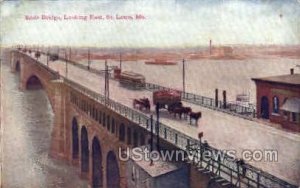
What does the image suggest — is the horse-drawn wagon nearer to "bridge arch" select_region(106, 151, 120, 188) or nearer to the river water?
"bridge arch" select_region(106, 151, 120, 188)

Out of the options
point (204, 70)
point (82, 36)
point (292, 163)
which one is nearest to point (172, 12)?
point (204, 70)

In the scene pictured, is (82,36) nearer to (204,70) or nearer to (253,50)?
(204,70)

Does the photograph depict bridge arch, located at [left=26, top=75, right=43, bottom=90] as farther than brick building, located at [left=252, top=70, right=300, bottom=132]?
Yes

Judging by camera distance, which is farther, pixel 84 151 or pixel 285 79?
pixel 84 151

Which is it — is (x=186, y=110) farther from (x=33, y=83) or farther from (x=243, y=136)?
(x=33, y=83)

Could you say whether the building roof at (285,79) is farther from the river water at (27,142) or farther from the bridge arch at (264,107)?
the river water at (27,142)

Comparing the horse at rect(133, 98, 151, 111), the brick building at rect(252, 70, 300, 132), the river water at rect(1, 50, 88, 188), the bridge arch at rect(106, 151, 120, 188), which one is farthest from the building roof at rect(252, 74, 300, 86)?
the river water at rect(1, 50, 88, 188)

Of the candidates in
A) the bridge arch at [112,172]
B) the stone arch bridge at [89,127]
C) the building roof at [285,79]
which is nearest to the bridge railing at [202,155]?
the stone arch bridge at [89,127]

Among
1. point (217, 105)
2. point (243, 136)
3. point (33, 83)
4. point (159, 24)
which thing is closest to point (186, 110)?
point (217, 105)
